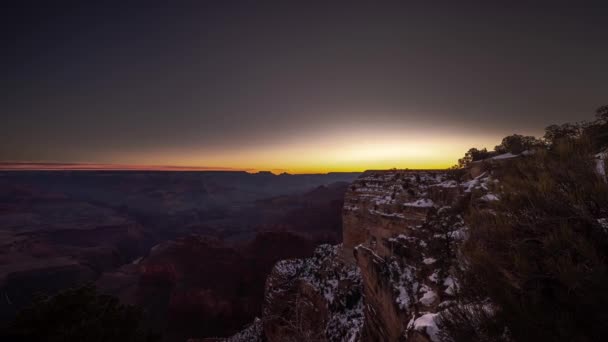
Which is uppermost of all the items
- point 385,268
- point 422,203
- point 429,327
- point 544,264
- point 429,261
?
point 544,264

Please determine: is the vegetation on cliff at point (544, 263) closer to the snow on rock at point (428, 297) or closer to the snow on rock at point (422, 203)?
the snow on rock at point (428, 297)

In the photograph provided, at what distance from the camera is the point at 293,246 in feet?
129

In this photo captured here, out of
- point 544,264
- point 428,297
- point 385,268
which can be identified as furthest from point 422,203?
point 544,264

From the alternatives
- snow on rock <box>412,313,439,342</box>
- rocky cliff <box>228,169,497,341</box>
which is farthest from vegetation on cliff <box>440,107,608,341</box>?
rocky cliff <box>228,169,497,341</box>

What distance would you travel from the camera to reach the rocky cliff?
523 cm

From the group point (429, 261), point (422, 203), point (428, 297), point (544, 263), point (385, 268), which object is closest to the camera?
point (544, 263)

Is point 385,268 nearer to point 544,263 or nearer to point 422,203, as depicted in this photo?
point 422,203

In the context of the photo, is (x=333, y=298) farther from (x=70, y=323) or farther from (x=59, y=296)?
(x=59, y=296)

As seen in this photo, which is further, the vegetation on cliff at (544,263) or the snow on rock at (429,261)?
the snow on rock at (429,261)

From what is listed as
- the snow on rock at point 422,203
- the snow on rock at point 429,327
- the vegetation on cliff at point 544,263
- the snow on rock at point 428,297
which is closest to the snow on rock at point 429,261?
the snow on rock at point 428,297

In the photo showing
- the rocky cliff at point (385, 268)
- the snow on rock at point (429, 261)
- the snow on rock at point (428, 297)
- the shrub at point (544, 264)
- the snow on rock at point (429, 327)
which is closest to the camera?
the shrub at point (544, 264)

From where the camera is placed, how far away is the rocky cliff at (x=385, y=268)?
5.23 meters

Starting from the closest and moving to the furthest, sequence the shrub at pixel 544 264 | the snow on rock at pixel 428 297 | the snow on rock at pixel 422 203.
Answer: the shrub at pixel 544 264, the snow on rock at pixel 428 297, the snow on rock at pixel 422 203

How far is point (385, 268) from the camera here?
6.88 m
